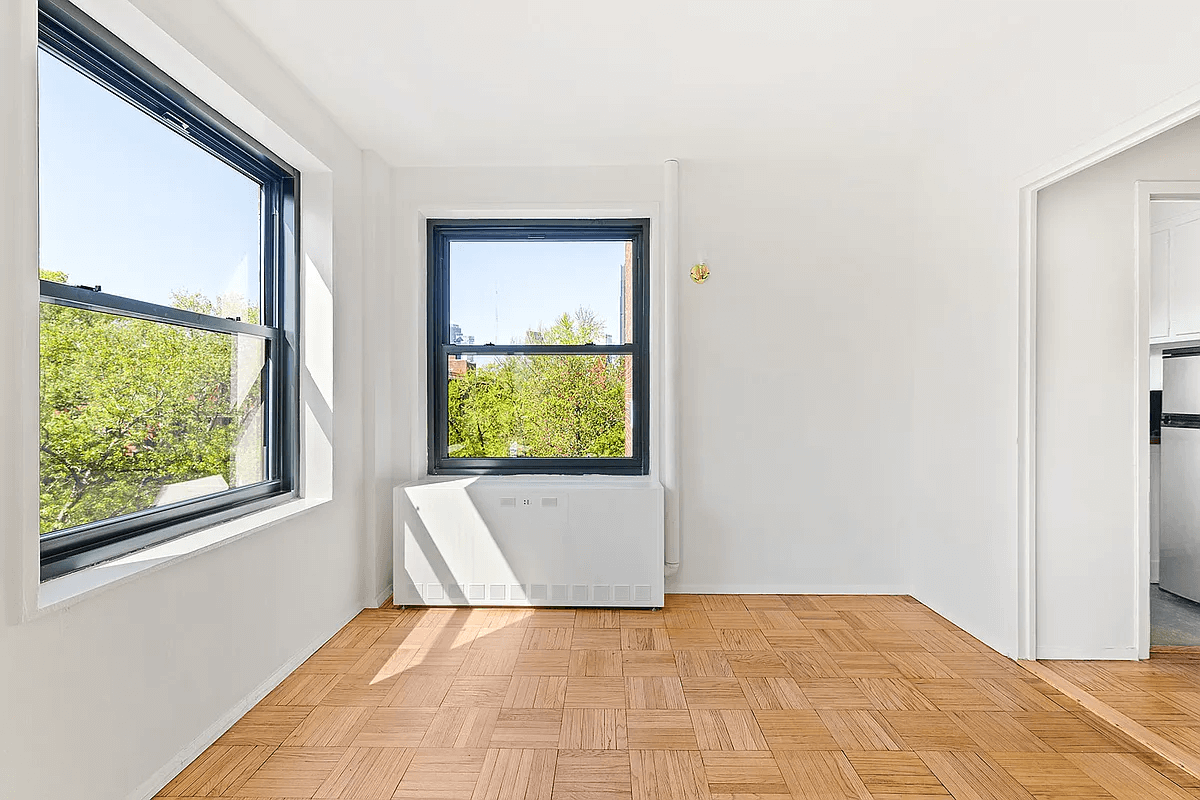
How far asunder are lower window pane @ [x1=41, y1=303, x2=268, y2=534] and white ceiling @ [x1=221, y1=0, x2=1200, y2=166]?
1238 mm

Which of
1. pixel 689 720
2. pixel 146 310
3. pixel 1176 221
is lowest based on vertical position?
pixel 689 720

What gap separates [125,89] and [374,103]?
1.25 m

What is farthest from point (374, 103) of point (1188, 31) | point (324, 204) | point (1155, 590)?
point (1155, 590)

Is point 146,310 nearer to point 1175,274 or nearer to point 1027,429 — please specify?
point 1027,429

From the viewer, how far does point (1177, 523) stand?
394 centimetres

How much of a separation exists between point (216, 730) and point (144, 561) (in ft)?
2.45

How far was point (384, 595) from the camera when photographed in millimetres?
4254

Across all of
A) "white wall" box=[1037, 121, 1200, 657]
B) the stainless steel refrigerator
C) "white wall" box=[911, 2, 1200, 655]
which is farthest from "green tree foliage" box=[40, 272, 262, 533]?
the stainless steel refrigerator

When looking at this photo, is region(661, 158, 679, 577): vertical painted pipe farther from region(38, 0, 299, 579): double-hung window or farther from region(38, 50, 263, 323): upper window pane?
region(38, 50, 263, 323): upper window pane

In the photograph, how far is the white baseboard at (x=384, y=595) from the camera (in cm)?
413

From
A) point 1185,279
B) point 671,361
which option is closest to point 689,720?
point 671,361

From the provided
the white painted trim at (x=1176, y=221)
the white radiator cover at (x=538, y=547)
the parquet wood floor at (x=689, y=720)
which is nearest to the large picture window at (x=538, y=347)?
the white radiator cover at (x=538, y=547)

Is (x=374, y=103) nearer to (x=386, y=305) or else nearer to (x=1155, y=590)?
(x=386, y=305)

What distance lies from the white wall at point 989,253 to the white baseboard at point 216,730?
3.12 m
